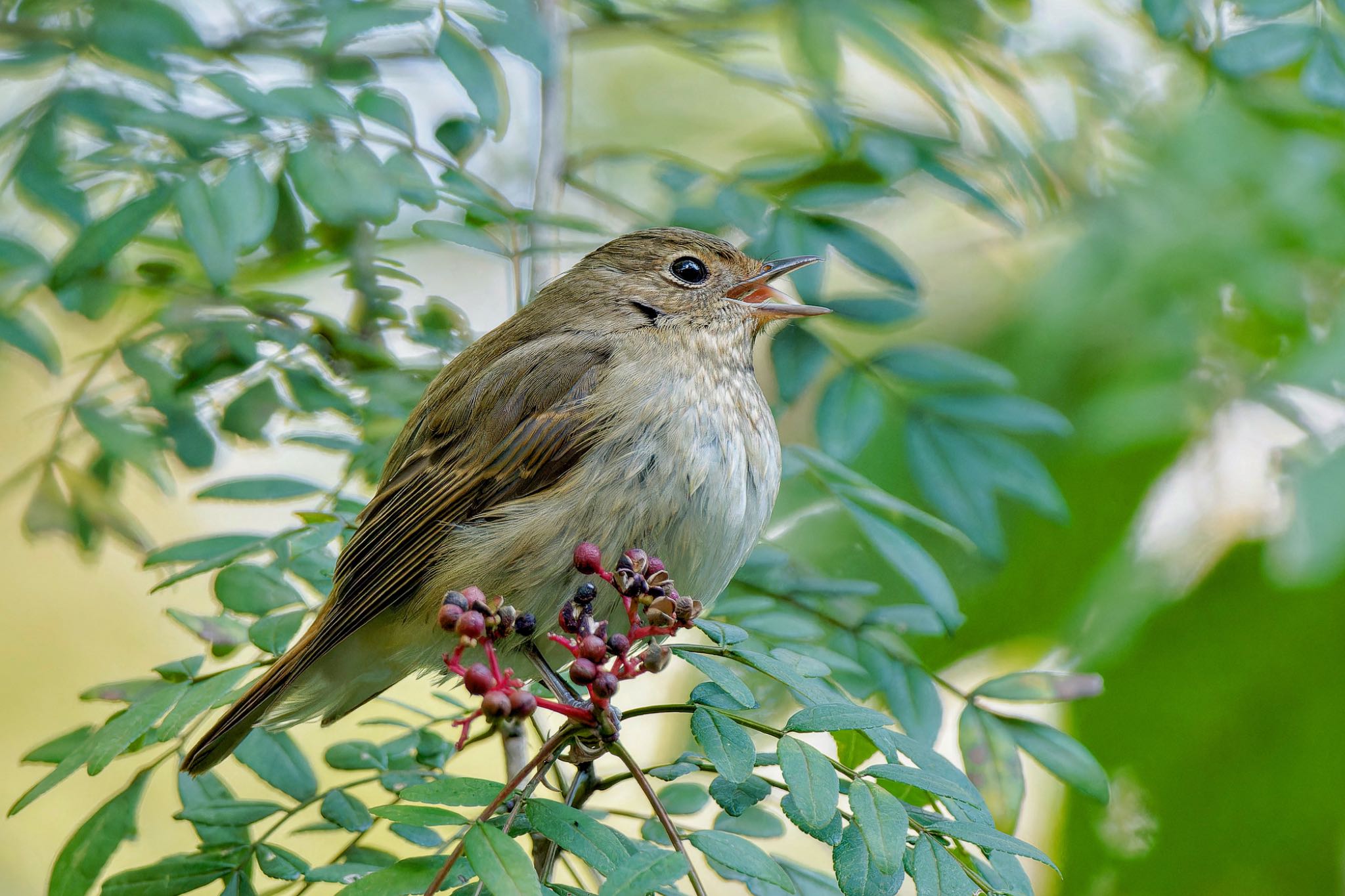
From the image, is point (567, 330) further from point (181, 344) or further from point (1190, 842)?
point (1190, 842)

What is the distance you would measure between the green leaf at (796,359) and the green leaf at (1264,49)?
103 cm

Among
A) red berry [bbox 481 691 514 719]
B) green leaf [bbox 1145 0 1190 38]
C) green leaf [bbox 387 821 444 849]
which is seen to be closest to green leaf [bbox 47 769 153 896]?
green leaf [bbox 387 821 444 849]

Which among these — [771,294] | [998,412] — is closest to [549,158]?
[771,294]

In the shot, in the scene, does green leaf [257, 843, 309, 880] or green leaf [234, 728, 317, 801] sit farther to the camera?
green leaf [234, 728, 317, 801]

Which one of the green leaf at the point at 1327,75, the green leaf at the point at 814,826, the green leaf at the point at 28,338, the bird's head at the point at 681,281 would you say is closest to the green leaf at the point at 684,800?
the green leaf at the point at 814,826

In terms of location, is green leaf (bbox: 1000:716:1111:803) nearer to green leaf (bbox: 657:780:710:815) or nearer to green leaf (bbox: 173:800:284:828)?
green leaf (bbox: 657:780:710:815)

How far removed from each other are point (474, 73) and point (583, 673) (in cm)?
142

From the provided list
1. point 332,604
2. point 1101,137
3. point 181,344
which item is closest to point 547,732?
point 332,604

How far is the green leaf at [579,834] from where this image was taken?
5.26ft

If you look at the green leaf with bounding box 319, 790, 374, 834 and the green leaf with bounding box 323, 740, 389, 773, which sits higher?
the green leaf with bounding box 319, 790, 374, 834

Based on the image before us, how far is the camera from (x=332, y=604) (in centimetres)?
262

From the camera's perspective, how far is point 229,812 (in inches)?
83.3

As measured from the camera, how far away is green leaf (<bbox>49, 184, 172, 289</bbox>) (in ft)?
8.32

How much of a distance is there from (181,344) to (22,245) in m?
0.45
